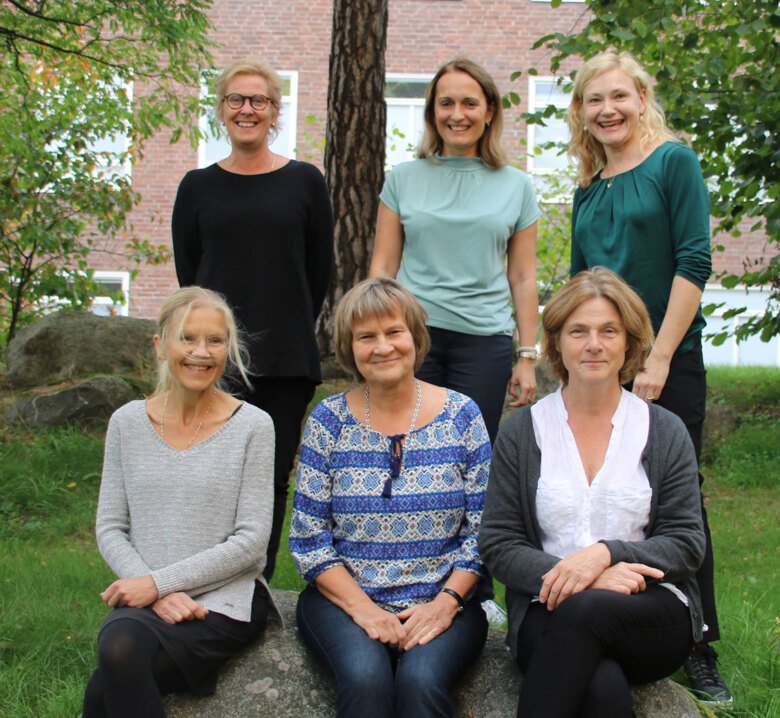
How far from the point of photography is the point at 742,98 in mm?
7258

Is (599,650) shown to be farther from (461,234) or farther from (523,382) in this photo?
(461,234)

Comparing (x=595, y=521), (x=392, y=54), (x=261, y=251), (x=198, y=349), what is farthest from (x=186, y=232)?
(x=392, y=54)

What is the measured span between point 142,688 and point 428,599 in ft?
2.89

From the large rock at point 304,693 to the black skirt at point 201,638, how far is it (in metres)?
0.05

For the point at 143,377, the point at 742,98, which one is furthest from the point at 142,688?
the point at 742,98

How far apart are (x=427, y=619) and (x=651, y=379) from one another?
1.07 m

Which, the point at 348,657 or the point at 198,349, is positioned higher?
the point at 198,349

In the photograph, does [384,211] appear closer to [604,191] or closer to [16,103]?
[604,191]

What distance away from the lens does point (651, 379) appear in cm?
333

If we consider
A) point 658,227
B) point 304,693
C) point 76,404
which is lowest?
point 76,404

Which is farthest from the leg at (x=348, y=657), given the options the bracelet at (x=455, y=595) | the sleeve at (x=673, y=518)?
the sleeve at (x=673, y=518)

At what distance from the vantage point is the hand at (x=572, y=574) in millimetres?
2795

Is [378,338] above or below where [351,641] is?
above

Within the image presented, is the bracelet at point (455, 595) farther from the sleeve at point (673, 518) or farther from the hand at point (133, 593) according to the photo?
the hand at point (133, 593)
